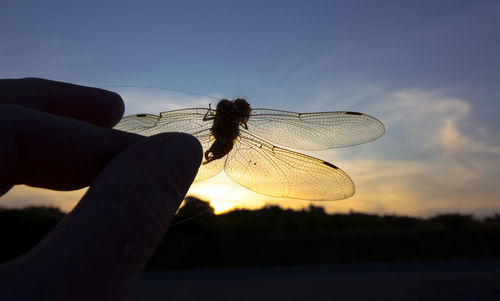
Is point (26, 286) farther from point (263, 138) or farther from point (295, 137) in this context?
point (295, 137)

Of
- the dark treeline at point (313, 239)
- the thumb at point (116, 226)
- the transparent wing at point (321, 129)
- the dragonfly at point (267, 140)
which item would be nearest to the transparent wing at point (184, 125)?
the dragonfly at point (267, 140)

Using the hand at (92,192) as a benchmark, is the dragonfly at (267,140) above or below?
above

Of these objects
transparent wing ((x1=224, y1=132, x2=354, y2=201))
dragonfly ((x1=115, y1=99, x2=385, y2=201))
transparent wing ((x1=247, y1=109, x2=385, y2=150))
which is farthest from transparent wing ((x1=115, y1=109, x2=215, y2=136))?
transparent wing ((x1=247, y1=109, x2=385, y2=150))

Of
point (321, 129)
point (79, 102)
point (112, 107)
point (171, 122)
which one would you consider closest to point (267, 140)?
point (321, 129)

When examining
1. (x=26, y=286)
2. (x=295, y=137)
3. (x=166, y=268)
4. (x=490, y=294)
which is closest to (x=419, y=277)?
(x=490, y=294)

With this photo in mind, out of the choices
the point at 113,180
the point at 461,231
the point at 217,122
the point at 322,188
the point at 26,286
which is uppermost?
the point at 461,231

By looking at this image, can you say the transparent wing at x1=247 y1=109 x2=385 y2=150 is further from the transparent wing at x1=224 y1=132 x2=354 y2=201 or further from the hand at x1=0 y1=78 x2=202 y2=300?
the hand at x1=0 y1=78 x2=202 y2=300

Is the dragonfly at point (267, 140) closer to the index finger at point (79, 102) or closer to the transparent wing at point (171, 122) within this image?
the transparent wing at point (171, 122)

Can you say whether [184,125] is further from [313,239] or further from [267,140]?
[313,239]
